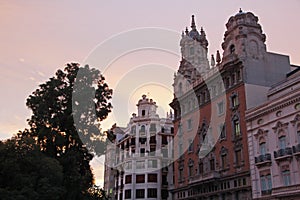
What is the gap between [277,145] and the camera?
121 ft

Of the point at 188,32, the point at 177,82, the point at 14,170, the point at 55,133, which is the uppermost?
the point at 188,32

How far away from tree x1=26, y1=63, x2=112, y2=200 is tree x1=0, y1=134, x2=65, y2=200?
2607 mm

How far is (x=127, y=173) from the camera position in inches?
3066

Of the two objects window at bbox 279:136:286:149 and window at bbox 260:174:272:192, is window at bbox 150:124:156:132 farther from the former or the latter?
window at bbox 279:136:286:149

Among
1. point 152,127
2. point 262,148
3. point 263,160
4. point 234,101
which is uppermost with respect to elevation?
point 152,127

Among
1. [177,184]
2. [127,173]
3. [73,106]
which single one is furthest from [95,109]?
[127,173]

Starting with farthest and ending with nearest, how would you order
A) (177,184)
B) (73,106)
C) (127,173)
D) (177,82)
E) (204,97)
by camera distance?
(127,173)
(177,82)
(177,184)
(204,97)
(73,106)

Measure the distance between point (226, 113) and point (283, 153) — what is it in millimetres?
12098

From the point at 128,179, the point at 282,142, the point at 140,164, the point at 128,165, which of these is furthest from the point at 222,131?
the point at 128,165

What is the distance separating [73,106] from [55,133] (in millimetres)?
3110

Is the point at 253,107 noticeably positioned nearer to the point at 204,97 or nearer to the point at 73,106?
the point at 204,97

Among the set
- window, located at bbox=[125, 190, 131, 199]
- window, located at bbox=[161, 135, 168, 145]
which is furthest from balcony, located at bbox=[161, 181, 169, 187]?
window, located at bbox=[161, 135, 168, 145]

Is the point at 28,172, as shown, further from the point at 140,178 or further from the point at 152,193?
the point at 140,178

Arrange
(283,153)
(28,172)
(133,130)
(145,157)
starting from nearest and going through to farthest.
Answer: (28,172)
(283,153)
(145,157)
(133,130)
